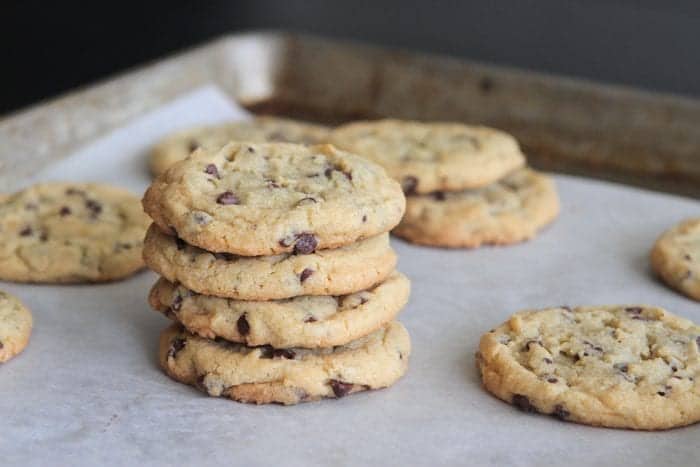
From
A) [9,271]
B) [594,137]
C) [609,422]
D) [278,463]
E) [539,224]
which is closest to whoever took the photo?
[278,463]

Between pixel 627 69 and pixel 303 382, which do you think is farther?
pixel 627 69

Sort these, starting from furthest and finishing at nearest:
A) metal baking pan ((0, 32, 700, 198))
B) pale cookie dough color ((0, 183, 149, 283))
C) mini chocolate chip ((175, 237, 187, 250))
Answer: metal baking pan ((0, 32, 700, 198)) < pale cookie dough color ((0, 183, 149, 283)) < mini chocolate chip ((175, 237, 187, 250))

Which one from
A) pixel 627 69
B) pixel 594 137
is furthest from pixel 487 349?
pixel 627 69

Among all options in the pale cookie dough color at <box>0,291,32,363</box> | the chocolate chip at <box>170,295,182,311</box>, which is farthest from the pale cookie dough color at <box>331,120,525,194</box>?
the pale cookie dough color at <box>0,291,32,363</box>

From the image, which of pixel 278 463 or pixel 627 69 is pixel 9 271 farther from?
pixel 627 69

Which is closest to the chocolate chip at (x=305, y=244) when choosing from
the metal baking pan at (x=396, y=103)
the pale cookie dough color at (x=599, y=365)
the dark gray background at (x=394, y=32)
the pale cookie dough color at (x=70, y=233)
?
the pale cookie dough color at (x=599, y=365)

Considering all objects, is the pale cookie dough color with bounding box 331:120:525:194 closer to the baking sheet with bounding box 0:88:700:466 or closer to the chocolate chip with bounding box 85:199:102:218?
the baking sheet with bounding box 0:88:700:466
